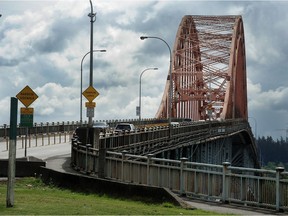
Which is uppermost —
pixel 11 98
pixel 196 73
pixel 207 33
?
pixel 207 33

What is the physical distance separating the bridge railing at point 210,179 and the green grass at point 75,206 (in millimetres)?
2199

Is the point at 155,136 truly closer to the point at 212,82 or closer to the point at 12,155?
the point at 12,155

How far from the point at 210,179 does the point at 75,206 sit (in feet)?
16.0

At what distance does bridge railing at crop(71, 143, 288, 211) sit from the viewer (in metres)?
15.5

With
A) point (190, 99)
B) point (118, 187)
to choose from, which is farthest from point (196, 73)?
point (118, 187)

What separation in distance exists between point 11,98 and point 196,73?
292 feet

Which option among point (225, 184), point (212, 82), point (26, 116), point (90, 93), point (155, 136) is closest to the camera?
point (225, 184)

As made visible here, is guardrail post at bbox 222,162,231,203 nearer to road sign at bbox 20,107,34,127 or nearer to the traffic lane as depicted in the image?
road sign at bbox 20,107,34,127

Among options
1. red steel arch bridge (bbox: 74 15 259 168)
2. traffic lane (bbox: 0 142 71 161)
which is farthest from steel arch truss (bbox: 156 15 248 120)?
traffic lane (bbox: 0 142 71 161)

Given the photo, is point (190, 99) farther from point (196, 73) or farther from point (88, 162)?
point (88, 162)

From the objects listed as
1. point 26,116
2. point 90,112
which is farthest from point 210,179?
point 90,112

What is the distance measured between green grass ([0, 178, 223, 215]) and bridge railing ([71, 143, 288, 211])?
86.6 inches

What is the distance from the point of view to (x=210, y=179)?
1705 centimetres

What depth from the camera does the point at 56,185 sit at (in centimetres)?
1975
